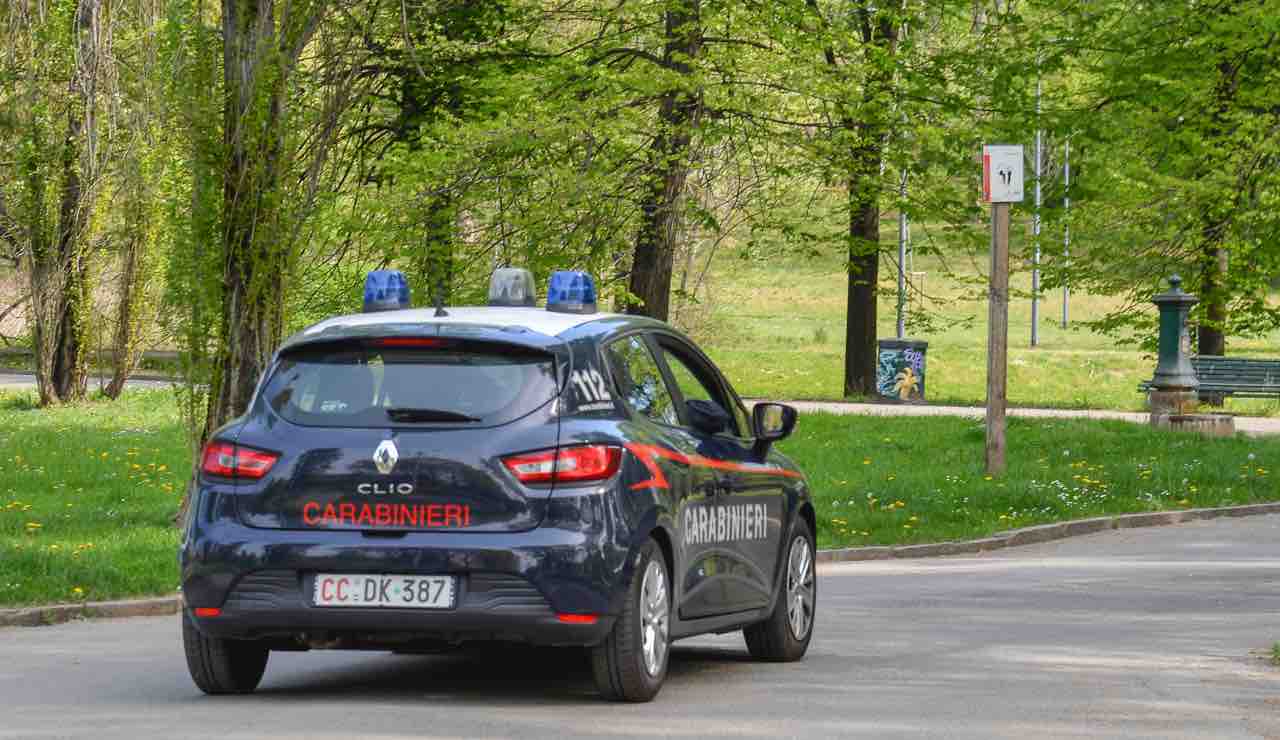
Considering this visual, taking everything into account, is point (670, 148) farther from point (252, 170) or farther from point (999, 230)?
point (252, 170)

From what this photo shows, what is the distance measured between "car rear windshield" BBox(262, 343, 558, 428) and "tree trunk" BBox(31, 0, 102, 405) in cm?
2165

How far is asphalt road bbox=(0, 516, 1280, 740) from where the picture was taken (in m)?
8.23

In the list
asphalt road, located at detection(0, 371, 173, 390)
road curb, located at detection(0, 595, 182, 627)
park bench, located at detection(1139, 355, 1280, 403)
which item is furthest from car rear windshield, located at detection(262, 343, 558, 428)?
asphalt road, located at detection(0, 371, 173, 390)

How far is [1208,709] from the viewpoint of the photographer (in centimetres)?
891

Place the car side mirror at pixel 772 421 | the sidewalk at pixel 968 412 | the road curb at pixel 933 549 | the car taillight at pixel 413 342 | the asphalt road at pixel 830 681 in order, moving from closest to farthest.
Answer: the asphalt road at pixel 830 681 < the car taillight at pixel 413 342 < the car side mirror at pixel 772 421 < the road curb at pixel 933 549 < the sidewalk at pixel 968 412

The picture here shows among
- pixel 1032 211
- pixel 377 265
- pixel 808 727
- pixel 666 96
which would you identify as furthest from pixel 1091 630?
pixel 1032 211

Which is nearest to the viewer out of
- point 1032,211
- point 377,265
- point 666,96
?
point 666,96

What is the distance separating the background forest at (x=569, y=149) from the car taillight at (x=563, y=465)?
915cm

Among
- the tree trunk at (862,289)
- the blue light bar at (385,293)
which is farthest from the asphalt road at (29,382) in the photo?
the blue light bar at (385,293)

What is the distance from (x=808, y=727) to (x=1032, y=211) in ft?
99.0

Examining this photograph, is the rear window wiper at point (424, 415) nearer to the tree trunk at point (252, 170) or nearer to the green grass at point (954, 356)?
the tree trunk at point (252, 170)

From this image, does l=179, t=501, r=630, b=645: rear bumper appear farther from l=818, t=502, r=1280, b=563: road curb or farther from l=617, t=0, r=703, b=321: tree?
l=617, t=0, r=703, b=321: tree

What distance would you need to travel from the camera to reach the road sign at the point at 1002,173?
20.4 meters

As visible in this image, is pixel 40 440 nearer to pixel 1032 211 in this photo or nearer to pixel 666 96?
pixel 666 96
